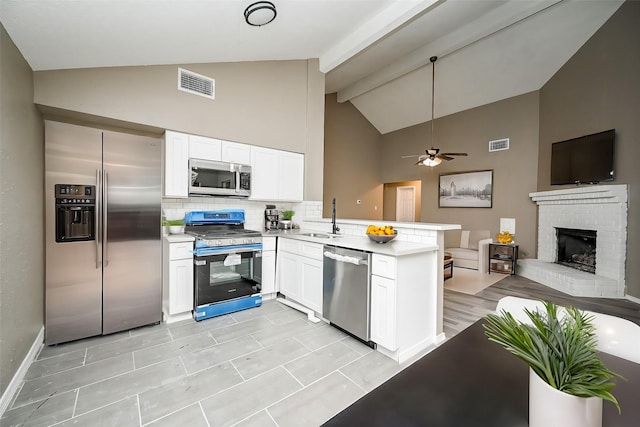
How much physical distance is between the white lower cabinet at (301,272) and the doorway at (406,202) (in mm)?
6077

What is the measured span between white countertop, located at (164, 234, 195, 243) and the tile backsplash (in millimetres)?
443

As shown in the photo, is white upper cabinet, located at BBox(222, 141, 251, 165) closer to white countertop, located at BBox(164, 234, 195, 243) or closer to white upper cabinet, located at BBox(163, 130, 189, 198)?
white upper cabinet, located at BBox(163, 130, 189, 198)

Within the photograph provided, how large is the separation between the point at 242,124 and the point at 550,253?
616 centimetres

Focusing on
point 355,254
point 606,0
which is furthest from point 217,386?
point 606,0

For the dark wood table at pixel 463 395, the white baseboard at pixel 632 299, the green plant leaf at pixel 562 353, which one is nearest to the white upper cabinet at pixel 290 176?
the dark wood table at pixel 463 395

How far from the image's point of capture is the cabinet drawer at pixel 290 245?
344 cm

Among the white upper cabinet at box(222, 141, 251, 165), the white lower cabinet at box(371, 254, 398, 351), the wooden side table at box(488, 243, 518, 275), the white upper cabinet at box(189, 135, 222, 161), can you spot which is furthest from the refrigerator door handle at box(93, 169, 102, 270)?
the wooden side table at box(488, 243, 518, 275)

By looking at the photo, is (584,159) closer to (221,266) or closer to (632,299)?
(632,299)

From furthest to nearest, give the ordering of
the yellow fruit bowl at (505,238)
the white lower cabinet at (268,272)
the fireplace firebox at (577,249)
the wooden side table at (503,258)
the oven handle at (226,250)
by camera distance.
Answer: the yellow fruit bowl at (505,238)
the wooden side table at (503,258)
the fireplace firebox at (577,249)
the white lower cabinet at (268,272)
the oven handle at (226,250)

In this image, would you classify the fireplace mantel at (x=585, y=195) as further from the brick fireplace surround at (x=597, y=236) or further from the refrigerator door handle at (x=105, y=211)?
the refrigerator door handle at (x=105, y=211)

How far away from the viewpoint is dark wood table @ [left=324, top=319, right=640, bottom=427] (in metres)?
0.62

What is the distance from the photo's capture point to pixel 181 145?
3.33 meters

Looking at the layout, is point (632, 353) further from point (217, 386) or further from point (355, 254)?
point (217, 386)

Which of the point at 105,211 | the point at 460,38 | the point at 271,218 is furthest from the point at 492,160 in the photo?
the point at 105,211
